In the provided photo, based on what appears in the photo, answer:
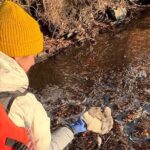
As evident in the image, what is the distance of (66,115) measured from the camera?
27.0ft

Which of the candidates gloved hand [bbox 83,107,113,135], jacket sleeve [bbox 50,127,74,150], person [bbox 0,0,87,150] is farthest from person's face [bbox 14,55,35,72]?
gloved hand [bbox 83,107,113,135]

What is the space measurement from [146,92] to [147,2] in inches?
316

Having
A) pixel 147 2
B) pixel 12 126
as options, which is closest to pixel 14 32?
pixel 12 126

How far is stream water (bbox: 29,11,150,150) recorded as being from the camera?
7402 mm

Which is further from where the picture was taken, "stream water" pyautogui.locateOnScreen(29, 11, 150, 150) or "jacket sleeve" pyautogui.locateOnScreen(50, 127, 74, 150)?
"stream water" pyautogui.locateOnScreen(29, 11, 150, 150)

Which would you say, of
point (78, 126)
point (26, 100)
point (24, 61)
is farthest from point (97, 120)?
point (26, 100)

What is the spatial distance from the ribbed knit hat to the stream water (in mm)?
4265

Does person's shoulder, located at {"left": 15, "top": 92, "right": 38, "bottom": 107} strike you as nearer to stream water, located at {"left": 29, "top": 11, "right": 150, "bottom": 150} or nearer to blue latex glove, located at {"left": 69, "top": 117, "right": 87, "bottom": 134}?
blue latex glove, located at {"left": 69, "top": 117, "right": 87, "bottom": 134}

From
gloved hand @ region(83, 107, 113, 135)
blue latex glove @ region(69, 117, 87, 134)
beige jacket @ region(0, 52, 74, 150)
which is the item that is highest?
beige jacket @ region(0, 52, 74, 150)

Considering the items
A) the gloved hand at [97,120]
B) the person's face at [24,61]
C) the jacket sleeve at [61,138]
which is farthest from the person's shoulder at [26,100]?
the gloved hand at [97,120]

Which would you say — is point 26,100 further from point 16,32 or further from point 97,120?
point 97,120

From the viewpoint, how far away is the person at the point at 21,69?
8.73ft

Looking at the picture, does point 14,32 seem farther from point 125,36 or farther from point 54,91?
point 125,36

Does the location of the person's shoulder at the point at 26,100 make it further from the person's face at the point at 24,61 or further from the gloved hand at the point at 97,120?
the gloved hand at the point at 97,120
